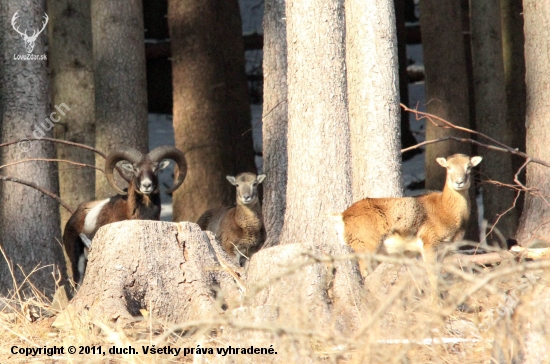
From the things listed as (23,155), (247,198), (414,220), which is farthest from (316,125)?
(23,155)

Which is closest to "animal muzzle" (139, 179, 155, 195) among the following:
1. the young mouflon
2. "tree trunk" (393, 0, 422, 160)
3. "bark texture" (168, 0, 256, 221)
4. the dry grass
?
"bark texture" (168, 0, 256, 221)

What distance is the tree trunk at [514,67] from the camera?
1514cm

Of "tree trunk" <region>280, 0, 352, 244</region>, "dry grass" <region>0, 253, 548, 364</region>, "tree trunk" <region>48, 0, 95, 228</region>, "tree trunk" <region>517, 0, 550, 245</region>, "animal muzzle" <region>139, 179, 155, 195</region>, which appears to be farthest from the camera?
"tree trunk" <region>48, 0, 95, 228</region>

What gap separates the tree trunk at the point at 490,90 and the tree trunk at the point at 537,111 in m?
3.38

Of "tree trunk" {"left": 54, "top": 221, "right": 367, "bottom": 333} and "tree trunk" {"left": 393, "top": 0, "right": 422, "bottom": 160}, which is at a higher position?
"tree trunk" {"left": 393, "top": 0, "right": 422, "bottom": 160}

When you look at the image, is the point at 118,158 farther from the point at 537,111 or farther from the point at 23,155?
the point at 537,111

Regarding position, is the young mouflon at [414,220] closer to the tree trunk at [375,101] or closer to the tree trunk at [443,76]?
the tree trunk at [375,101]

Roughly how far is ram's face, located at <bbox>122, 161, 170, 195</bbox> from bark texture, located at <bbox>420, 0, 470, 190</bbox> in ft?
15.2

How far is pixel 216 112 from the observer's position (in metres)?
13.6

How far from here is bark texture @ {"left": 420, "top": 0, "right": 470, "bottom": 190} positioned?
13367 millimetres

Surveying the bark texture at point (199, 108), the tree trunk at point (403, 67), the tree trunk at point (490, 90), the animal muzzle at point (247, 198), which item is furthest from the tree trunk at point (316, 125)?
the tree trunk at point (403, 67)

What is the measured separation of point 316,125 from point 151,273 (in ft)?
6.52

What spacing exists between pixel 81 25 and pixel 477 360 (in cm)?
954

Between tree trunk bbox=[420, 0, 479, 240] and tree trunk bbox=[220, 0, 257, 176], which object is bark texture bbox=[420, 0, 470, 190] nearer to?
tree trunk bbox=[420, 0, 479, 240]
